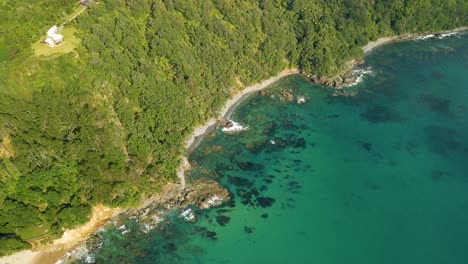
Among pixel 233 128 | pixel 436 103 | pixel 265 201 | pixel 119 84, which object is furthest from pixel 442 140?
pixel 119 84

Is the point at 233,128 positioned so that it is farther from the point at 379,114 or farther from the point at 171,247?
the point at 379,114

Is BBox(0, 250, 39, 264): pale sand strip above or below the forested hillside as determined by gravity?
below

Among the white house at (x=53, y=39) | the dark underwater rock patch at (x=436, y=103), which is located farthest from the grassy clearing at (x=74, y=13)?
the dark underwater rock patch at (x=436, y=103)

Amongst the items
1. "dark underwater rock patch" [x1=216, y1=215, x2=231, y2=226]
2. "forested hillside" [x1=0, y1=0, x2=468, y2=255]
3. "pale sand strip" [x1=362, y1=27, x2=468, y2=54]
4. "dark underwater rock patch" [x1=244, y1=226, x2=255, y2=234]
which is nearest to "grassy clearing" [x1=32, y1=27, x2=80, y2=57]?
"forested hillside" [x1=0, y1=0, x2=468, y2=255]

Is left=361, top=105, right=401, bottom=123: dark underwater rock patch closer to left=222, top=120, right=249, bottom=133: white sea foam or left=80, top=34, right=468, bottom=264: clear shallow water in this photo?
left=80, top=34, right=468, bottom=264: clear shallow water

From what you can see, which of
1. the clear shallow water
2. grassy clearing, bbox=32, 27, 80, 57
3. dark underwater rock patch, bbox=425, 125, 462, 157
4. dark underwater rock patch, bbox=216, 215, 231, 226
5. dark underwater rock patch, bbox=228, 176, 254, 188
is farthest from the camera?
dark underwater rock patch, bbox=425, 125, 462, 157
